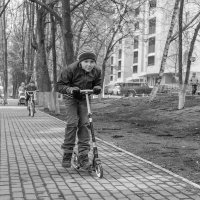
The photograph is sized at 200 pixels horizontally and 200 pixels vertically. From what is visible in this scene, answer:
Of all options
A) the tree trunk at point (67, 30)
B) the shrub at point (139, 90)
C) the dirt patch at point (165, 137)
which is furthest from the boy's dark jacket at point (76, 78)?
the shrub at point (139, 90)

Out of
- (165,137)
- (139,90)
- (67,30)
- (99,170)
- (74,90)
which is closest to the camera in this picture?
(99,170)

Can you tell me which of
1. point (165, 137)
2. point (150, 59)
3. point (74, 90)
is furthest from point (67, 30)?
point (150, 59)

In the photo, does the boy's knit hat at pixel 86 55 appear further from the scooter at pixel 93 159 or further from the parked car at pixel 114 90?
the parked car at pixel 114 90

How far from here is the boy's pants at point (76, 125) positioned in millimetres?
6203

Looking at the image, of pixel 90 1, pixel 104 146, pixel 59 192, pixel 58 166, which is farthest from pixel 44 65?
pixel 59 192

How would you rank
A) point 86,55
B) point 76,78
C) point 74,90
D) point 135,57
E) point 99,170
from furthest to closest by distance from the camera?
point 135,57, point 76,78, point 86,55, point 74,90, point 99,170

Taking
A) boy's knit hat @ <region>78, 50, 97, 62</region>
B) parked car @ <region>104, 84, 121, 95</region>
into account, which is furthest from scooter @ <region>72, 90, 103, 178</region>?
parked car @ <region>104, 84, 121, 95</region>

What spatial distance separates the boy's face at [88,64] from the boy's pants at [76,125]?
1.63 ft

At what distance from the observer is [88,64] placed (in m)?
6.05

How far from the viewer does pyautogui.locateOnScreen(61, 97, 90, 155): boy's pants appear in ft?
20.4

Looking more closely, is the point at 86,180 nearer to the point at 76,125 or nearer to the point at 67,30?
the point at 76,125

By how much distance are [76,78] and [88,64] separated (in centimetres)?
29

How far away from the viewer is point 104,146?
8.95 meters

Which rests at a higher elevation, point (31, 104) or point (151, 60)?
point (151, 60)
